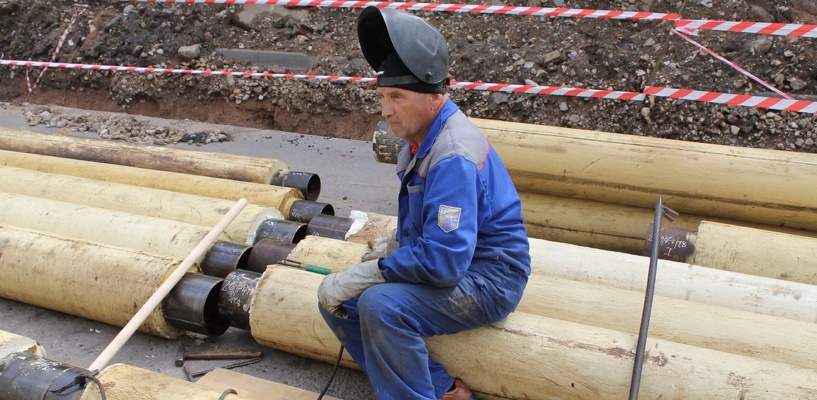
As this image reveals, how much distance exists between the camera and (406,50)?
2709 mm

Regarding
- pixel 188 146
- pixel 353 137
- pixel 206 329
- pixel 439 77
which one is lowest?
pixel 353 137

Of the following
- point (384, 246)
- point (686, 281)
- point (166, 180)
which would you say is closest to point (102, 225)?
point (166, 180)

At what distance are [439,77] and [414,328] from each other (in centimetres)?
108

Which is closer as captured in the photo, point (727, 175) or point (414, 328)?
point (414, 328)

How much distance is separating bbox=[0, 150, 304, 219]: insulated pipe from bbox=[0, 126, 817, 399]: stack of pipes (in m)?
0.53

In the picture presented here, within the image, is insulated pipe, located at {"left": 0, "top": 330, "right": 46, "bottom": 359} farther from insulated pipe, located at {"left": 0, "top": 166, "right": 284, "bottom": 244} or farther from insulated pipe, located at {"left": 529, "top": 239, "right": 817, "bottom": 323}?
insulated pipe, located at {"left": 529, "top": 239, "right": 817, "bottom": 323}

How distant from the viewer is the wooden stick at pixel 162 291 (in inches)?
132

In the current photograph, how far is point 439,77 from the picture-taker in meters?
2.80

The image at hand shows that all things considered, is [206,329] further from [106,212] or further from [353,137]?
[353,137]

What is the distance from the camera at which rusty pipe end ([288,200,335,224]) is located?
5133 millimetres

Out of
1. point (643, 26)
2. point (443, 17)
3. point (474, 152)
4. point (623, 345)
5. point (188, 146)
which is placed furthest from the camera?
point (443, 17)

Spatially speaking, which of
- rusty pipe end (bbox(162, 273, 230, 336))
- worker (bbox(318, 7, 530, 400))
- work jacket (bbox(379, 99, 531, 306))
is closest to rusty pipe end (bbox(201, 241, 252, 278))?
rusty pipe end (bbox(162, 273, 230, 336))

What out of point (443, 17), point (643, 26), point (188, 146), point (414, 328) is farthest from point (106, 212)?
point (643, 26)

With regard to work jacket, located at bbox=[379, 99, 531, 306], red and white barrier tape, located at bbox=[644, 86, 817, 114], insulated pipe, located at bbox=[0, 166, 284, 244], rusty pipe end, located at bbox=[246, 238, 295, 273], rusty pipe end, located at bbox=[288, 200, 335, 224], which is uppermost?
work jacket, located at bbox=[379, 99, 531, 306]
